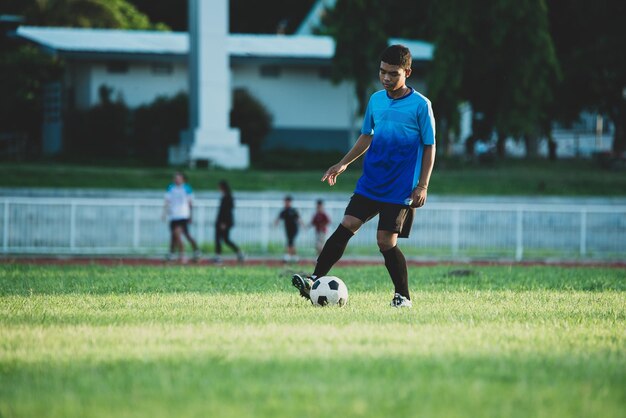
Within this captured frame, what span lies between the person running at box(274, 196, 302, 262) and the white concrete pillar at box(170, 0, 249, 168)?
13.2m

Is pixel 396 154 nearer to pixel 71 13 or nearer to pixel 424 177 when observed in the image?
pixel 424 177

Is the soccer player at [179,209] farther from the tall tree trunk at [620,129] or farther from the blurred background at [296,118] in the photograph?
the tall tree trunk at [620,129]

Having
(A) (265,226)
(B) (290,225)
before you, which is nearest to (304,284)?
(B) (290,225)

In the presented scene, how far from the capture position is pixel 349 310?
936 centimetres

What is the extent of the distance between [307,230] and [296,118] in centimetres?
2359

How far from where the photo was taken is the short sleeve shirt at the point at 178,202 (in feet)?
76.8

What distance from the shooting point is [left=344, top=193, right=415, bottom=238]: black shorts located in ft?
31.3

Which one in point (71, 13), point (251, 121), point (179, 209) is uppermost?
point (71, 13)

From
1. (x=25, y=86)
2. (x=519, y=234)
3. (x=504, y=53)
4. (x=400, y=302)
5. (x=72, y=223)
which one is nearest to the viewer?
(x=400, y=302)

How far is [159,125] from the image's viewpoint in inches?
1786

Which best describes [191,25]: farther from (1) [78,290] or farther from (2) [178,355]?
(2) [178,355]

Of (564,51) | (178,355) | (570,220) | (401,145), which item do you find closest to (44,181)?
(570,220)

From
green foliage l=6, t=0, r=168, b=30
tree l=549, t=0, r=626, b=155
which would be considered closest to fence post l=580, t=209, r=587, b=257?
tree l=549, t=0, r=626, b=155

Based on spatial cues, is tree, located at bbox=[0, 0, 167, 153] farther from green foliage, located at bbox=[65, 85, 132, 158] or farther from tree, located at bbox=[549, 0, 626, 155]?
tree, located at bbox=[549, 0, 626, 155]
